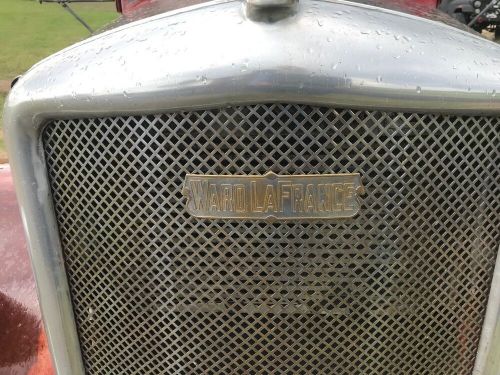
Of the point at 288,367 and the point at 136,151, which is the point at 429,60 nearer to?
the point at 136,151

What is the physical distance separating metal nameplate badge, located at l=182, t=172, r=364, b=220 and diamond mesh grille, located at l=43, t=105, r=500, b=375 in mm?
26

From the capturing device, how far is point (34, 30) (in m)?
12.6

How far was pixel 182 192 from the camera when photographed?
136 centimetres

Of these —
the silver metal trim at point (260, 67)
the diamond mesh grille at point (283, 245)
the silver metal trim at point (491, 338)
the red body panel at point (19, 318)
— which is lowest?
the red body panel at point (19, 318)

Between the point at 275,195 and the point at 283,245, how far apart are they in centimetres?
14

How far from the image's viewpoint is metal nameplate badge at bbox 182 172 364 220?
→ 1312 mm

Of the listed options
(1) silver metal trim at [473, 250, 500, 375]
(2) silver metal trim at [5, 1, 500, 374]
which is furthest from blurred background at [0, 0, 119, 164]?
(1) silver metal trim at [473, 250, 500, 375]

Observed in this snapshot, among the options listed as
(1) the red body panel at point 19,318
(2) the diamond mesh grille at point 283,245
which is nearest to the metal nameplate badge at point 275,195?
(2) the diamond mesh grille at point 283,245

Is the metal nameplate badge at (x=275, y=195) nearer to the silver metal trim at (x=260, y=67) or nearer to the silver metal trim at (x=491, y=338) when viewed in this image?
the silver metal trim at (x=260, y=67)

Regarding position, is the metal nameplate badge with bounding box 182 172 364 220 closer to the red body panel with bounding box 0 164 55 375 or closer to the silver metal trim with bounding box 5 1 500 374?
the silver metal trim with bounding box 5 1 500 374

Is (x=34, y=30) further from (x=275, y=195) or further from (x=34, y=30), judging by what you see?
(x=275, y=195)

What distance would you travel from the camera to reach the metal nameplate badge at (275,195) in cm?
131

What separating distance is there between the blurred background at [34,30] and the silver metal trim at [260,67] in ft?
23.7

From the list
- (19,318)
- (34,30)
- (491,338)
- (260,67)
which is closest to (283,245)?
(260,67)
